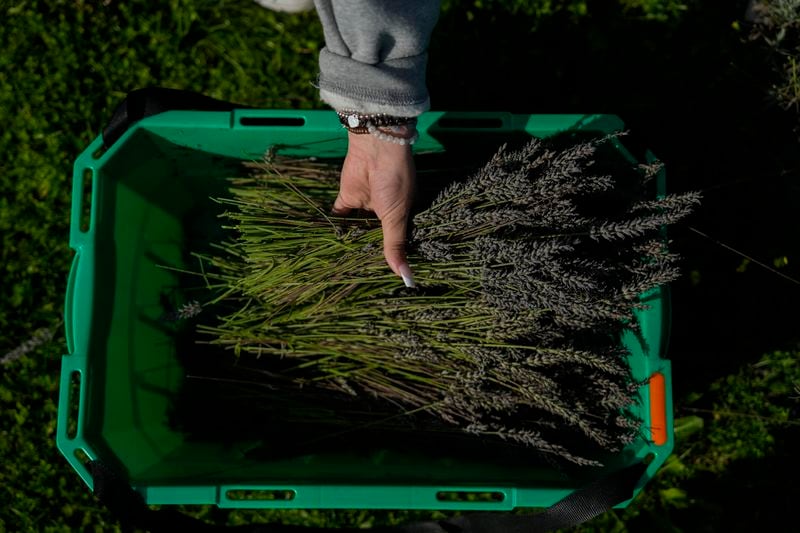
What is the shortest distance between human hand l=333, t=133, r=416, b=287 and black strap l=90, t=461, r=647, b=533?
704 mm

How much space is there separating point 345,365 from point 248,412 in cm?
40

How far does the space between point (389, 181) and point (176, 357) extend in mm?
1014

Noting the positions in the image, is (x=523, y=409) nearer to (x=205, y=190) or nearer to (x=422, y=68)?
(x=422, y=68)

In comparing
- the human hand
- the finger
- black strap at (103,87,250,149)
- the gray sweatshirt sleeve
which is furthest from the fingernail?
black strap at (103,87,250,149)

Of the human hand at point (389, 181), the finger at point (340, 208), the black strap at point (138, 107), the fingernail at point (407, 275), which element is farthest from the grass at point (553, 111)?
the fingernail at point (407, 275)

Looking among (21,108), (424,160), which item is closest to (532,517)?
(424,160)

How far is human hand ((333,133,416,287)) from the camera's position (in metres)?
1.53

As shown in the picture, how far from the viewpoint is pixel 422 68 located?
4.46ft

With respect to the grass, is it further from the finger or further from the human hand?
the human hand

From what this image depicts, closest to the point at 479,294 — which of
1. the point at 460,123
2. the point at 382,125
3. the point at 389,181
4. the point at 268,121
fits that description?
the point at 389,181

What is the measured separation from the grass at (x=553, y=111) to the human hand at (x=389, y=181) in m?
0.82

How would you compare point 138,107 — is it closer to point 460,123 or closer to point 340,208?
point 340,208

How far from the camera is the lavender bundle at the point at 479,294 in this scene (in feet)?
4.91

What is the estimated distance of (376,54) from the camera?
1280mm
